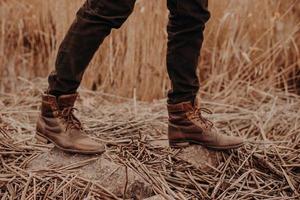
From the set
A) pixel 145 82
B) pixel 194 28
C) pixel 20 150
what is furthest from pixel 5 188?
pixel 145 82

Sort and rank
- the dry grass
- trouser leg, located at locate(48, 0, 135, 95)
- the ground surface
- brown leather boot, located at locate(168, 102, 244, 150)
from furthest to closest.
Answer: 1. the dry grass
2. brown leather boot, located at locate(168, 102, 244, 150)
3. the ground surface
4. trouser leg, located at locate(48, 0, 135, 95)

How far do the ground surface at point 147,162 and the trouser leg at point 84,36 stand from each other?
0.24 metres

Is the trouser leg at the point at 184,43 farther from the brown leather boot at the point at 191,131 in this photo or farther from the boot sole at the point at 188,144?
the boot sole at the point at 188,144

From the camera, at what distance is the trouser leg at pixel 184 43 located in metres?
1.65

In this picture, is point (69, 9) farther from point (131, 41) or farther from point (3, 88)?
point (3, 88)

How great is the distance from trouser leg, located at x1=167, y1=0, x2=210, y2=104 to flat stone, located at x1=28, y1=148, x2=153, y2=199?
28 cm

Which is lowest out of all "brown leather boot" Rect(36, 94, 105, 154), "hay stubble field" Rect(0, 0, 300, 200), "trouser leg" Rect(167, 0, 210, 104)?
"hay stubble field" Rect(0, 0, 300, 200)

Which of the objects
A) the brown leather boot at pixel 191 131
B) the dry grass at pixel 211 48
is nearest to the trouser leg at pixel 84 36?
the brown leather boot at pixel 191 131

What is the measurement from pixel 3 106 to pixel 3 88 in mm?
510

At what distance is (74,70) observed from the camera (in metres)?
1.56

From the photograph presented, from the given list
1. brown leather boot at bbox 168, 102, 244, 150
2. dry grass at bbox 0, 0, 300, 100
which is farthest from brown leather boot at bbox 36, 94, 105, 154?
dry grass at bbox 0, 0, 300, 100

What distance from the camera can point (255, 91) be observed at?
2.81 m

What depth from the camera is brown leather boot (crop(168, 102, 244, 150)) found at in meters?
1.80

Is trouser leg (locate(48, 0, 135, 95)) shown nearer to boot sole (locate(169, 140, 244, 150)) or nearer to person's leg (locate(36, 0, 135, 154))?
person's leg (locate(36, 0, 135, 154))
